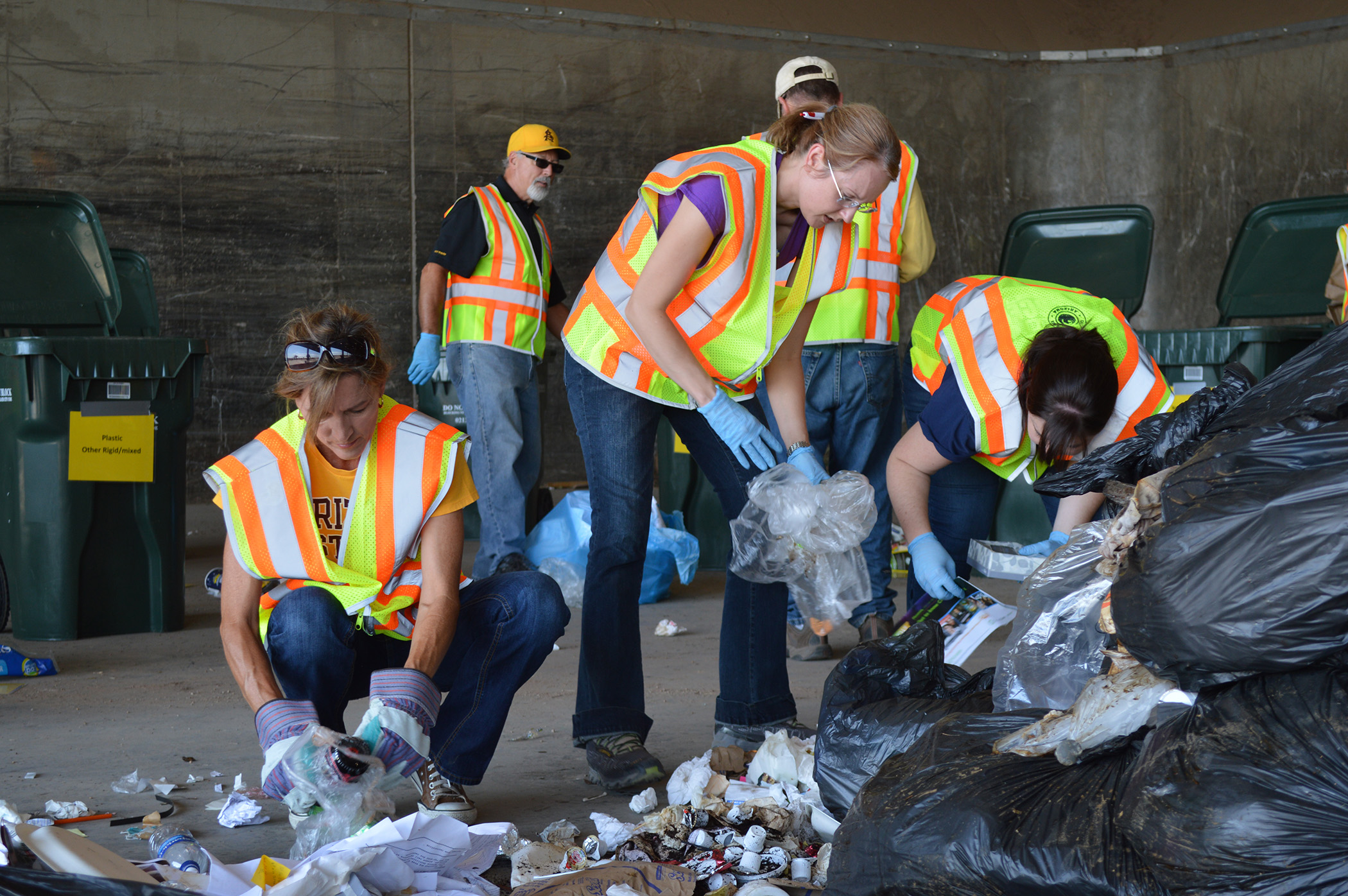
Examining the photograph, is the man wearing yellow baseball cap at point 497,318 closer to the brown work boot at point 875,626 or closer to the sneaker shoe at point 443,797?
the brown work boot at point 875,626

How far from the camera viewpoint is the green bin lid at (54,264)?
152 inches

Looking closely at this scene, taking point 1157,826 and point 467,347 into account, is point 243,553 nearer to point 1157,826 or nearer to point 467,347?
point 1157,826

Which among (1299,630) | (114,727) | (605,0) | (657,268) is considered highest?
(605,0)

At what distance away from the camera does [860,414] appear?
3414 millimetres

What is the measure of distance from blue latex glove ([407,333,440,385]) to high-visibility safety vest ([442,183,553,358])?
0.12 m

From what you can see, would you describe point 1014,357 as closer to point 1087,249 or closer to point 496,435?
point 496,435

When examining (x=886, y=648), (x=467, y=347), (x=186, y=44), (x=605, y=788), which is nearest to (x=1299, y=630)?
(x=886, y=648)

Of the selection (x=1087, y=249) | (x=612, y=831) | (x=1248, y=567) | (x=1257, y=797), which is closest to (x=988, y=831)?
(x=1257, y=797)

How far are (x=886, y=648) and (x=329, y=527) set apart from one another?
93 cm

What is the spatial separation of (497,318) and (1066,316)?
241 centimetres

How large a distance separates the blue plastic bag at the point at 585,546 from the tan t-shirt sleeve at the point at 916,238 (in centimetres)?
127

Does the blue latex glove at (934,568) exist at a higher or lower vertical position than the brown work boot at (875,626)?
higher

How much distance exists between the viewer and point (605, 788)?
2246 millimetres

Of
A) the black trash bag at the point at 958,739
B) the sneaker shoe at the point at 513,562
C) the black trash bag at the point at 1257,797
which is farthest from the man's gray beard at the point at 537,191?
the black trash bag at the point at 1257,797
